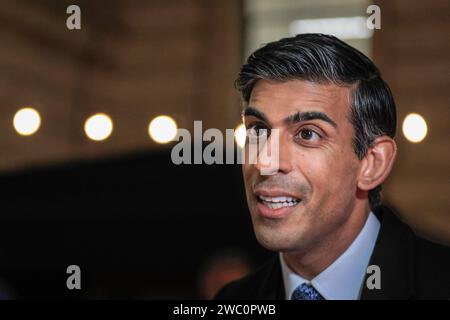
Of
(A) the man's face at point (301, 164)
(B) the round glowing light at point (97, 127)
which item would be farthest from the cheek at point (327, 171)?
(B) the round glowing light at point (97, 127)

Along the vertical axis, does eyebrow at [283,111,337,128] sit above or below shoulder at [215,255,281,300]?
above

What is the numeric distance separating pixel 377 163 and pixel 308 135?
0.52 ft

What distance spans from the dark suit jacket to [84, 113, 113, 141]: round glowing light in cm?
373

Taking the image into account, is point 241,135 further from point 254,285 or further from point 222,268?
point 222,268

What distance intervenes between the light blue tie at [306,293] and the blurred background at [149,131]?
1.04 metres

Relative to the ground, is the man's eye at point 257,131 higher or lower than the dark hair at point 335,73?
lower

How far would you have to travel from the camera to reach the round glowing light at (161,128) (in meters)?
4.85

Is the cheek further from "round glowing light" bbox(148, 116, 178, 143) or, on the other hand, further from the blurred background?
"round glowing light" bbox(148, 116, 178, 143)

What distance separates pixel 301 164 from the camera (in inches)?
58.6

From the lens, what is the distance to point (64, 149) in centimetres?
563

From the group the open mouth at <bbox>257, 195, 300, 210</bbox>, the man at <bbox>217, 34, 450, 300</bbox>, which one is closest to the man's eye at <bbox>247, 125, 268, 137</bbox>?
the man at <bbox>217, 34, 450, 300</bbox>

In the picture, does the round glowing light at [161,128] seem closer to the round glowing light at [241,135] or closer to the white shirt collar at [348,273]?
the round glowing light at [241,135]

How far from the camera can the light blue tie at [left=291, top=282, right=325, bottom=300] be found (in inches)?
64.1
